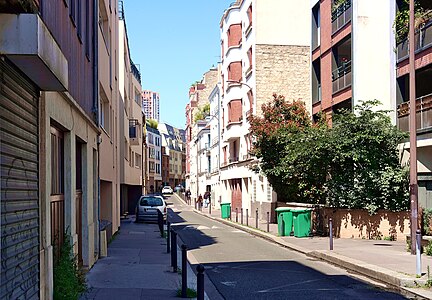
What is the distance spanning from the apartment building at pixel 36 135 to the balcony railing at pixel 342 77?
1809 cm

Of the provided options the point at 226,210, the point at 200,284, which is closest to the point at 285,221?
the point at 226,210

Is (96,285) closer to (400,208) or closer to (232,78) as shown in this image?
(400,208)

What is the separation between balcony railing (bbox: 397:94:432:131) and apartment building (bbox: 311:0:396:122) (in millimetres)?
1102

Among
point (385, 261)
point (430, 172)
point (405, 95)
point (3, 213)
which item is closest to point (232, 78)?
point (405, 95)

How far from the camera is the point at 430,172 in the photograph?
2222 cm

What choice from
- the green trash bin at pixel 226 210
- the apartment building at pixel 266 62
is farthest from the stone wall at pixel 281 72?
the green trash bin at pixel 226 210

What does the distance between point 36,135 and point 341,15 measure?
77.3 feet

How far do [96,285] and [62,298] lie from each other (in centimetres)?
369

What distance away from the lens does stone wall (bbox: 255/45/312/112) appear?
40219 millimetres

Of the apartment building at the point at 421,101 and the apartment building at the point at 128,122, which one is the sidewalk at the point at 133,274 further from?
the apartment building at the point at 128,122

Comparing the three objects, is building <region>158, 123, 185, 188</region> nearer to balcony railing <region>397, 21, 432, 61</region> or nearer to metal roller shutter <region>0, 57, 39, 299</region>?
balcony railing <region>397, 21, 432, 61</region>

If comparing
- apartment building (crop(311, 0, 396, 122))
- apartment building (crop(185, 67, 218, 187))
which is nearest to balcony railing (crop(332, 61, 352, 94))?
apartment building (crop(311, 0, 396, 122))

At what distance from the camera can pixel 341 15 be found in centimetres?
2878

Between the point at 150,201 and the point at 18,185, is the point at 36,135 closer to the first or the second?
the point at 18,185
